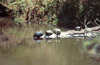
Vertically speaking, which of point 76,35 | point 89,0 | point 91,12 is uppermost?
point 89,0

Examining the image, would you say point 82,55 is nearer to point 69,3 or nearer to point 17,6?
point 69,3

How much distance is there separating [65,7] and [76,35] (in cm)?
316

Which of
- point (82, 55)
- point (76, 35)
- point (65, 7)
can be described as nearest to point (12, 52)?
point (82, 55)

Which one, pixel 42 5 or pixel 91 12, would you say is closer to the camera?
pixel 91 12

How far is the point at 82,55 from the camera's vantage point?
12.2 feet

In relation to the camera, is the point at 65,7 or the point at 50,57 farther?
the point at 65,7

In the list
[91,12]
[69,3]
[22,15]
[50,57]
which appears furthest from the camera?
[22,15]

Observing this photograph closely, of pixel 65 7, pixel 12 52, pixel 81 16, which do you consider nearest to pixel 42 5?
pixel 65 7

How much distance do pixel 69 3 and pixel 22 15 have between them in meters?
3.83

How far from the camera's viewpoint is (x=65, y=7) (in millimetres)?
9344

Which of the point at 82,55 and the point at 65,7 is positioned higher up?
the point at 65,7

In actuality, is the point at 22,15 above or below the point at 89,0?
below

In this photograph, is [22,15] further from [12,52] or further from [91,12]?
[12,52]

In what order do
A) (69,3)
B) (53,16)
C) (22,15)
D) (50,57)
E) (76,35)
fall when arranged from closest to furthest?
1. (50,57)
2. (76,35)
3. (69,3)
4. (53,16)
5. (22,15)
